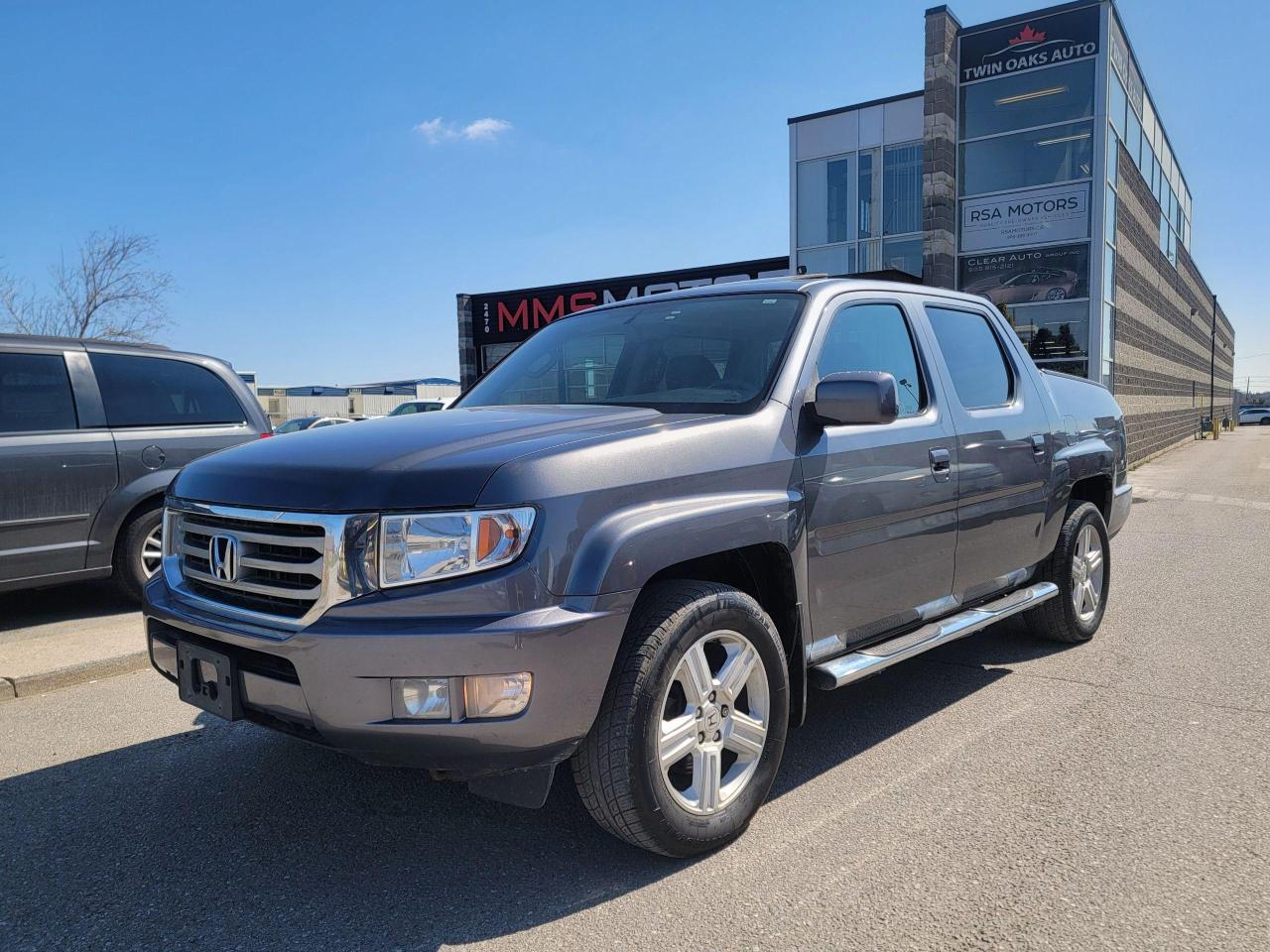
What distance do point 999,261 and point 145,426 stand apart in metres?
17.1

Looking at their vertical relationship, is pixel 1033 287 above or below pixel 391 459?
above

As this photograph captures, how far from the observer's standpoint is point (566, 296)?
24.0 meters

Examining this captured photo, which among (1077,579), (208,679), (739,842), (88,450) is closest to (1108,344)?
(1077,579)

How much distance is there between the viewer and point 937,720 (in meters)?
4.18

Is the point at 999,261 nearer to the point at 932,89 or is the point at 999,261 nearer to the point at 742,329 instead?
the point at 932,89

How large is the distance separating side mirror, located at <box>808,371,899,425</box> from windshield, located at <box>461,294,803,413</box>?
0.73 feet

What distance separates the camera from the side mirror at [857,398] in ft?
10.3

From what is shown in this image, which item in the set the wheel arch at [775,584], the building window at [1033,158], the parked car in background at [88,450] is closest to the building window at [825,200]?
the building window at [1033,158]

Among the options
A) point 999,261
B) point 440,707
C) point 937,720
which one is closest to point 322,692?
point 440,707

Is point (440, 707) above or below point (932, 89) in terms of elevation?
below

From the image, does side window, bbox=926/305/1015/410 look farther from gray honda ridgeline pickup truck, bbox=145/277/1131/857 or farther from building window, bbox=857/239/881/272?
building window, bbox=857/239/881/272

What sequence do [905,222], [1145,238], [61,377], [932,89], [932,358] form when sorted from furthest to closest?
1. [1145,238]
2. [905,222]
3. [932,89]
4. [61,377]
5. [932,358]

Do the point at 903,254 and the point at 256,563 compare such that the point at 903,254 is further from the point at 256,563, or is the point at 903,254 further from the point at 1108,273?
the point at 256,563

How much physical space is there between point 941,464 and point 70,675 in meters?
4.50
